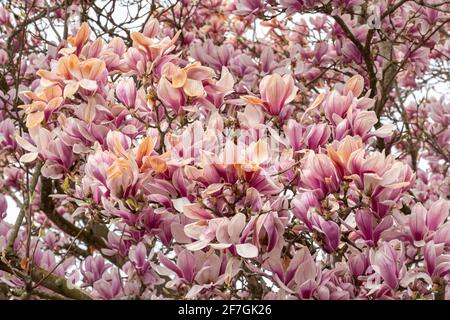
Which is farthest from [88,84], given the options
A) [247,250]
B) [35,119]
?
[247,250]

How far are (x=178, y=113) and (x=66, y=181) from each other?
401mm

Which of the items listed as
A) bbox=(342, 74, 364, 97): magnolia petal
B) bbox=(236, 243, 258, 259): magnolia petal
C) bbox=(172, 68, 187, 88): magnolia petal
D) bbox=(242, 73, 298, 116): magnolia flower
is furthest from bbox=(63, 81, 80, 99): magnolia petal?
bbox=(342, 74, 364, 97): magnolia petal

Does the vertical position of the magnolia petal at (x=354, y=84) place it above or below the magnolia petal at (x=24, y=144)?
above

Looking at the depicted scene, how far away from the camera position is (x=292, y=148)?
1926mm

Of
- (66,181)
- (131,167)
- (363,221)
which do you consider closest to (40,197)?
(66,181)

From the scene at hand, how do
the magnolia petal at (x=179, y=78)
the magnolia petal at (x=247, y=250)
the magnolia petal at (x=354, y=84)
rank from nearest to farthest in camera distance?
the magnolia petal at (x=247, y=250), the magnolia petal at (x=179, y=78), the magnolia petal at (x=354, y=84)

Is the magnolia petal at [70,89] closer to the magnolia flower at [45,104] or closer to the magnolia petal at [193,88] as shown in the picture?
the magnolia flower at [45,104]

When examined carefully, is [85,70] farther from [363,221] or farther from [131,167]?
[363,221]

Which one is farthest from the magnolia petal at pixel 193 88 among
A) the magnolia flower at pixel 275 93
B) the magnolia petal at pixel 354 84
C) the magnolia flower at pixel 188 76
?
the magnolia petal at pixel 354 84

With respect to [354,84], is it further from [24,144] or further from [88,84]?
[24,144]

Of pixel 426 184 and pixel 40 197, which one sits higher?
pixel 426 184

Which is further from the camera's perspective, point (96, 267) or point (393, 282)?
point (96, 267)

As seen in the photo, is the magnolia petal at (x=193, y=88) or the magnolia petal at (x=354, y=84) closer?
the magnolia petal at (x=193, y=88)
